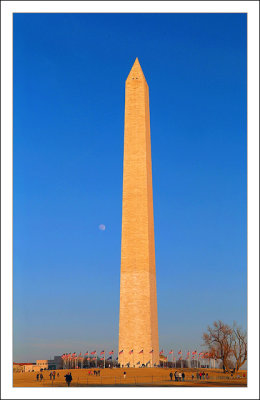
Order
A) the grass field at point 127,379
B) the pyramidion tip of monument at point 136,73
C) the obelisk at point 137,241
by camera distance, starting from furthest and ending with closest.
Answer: the pyramidion tip of monument at point 136,73
the obelisk at point 137,241
the grass field at point 127,379

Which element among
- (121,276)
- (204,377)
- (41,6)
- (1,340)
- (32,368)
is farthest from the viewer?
(32,368)

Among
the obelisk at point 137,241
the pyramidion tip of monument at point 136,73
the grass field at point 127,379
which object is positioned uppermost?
the pyramidion tip of monument at point 136,73

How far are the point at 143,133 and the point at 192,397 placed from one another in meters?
40.0

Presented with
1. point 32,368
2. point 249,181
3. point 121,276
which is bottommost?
point 32,368

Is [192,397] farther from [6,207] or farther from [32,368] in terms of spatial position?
[32,368]

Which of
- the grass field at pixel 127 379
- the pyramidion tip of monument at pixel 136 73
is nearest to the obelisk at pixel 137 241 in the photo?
the pyramidion tip of monument at pixel 136 73

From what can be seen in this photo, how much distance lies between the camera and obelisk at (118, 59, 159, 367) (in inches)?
2516

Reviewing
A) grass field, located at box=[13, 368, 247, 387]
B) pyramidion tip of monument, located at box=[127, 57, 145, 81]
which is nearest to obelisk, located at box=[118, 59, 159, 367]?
pyramidion tip of monument, located at box=[127, 57, 145, 81]

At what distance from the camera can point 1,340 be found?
29.2m

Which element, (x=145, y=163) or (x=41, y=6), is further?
(x=145, y=163)

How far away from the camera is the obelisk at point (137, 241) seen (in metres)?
63.9

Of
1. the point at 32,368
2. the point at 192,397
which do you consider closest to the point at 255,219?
the point at 192,397

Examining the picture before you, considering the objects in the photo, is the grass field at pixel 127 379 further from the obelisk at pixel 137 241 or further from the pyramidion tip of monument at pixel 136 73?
the pyramidion tip of monument at pixel 136 73

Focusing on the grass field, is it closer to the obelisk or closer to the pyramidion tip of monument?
the obelisk
